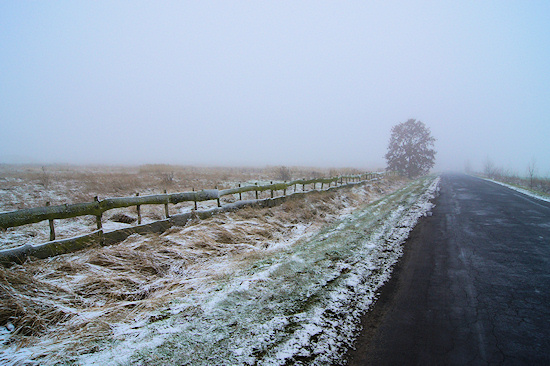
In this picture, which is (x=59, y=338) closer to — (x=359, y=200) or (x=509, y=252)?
(x=509, y=252)

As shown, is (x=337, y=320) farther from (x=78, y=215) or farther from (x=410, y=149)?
(x=410, y=149)

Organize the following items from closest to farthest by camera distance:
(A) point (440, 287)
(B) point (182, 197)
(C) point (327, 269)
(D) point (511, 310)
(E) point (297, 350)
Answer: (E) point (297, 350) → (D) point (511, 310) → (A) point (440, 287) → (C) point (327, 269) → (B) point (182, 197)

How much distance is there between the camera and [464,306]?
3455 millimetres

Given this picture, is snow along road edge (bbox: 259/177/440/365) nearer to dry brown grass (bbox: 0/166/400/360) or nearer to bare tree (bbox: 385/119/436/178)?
dry brown grass (bbox: 0/166/400/360)

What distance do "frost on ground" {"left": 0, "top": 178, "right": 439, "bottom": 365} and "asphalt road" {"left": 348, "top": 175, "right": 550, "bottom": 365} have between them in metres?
0.36

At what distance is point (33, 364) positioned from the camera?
244 cm

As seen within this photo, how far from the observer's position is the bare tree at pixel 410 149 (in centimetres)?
3672

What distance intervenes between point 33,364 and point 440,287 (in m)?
5.46

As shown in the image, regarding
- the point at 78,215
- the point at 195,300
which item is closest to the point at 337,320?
the point at 195,300

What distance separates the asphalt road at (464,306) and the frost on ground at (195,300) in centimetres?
36

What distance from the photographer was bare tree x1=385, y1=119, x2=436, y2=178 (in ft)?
120

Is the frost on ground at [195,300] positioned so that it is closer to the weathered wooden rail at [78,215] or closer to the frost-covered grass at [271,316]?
the frost-covered grass at [271,316]

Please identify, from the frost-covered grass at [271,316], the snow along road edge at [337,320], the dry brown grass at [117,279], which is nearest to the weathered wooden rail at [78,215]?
the dry brown grass at [117,279]

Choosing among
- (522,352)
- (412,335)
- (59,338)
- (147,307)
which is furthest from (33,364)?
(522,352)
